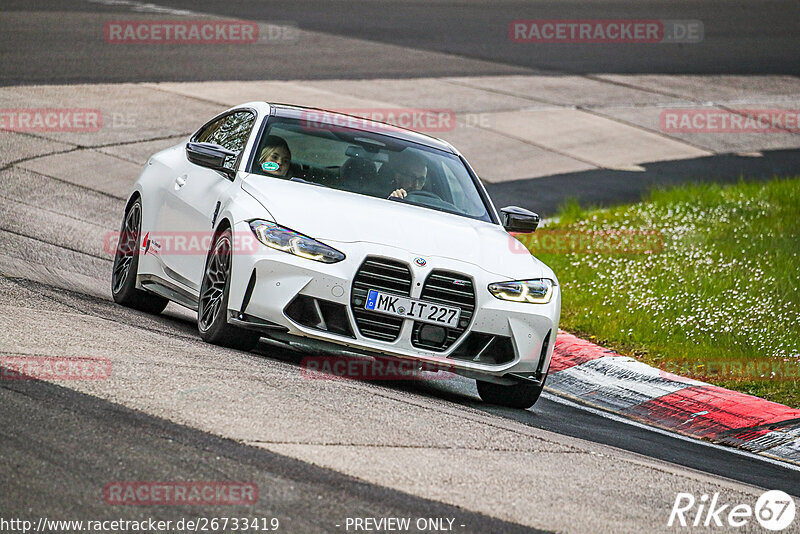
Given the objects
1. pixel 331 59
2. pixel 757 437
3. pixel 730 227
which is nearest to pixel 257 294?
pixel 757 437

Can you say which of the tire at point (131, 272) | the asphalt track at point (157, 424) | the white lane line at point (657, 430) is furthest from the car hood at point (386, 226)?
the tire at point (131, 272)

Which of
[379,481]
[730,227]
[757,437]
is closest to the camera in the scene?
[379,481]

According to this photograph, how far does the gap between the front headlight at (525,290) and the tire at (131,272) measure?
9.70 feet

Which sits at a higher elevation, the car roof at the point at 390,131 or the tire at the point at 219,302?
the car roof at the point at 390,131

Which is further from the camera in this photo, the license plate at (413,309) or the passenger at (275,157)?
the passenger at (275,157)

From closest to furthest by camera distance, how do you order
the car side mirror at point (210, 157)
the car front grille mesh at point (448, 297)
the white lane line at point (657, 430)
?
the car front grille mesh at point (448, 297), the white lane line at point (657, 430), the car side mirror at point (210, 157)

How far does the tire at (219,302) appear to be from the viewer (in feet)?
24.5

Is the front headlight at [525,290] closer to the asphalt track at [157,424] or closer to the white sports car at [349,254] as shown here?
the white sports car at [349,254]

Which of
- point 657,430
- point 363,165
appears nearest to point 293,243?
point 363,165

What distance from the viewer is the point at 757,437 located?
8.07 m

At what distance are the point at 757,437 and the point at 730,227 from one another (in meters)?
6.28

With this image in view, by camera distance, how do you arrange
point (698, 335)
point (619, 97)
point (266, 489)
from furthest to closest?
point (619, 97)
point (698, 335)
point (266, 489)

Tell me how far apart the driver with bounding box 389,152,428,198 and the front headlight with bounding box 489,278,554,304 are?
4.01 feet

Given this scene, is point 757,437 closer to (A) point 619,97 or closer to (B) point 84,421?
(B) point 84,421
